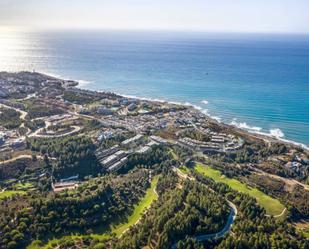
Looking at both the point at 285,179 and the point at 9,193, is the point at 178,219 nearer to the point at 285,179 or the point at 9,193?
the point at 285,179

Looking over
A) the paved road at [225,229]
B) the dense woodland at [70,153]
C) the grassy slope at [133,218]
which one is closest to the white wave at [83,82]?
the dense woodland at [70,153]

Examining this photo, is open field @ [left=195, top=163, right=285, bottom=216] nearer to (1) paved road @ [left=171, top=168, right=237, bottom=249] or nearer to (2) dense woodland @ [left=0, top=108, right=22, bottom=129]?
(1) paved road @ [left=171, top=168, right=237, bottom=249]

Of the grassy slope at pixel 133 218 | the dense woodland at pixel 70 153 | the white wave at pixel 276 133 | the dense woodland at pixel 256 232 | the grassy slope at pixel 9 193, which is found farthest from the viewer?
the white wave at pixel 276 133

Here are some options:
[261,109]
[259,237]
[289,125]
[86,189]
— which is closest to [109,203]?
[86,189]

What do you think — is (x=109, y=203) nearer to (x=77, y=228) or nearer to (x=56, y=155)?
(x=77, y=228)

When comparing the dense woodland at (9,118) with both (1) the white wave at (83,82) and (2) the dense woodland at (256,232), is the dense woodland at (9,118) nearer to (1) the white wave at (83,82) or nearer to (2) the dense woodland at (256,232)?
(1) the white wave at (83,82)

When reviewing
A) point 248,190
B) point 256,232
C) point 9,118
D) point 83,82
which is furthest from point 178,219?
point 83,82
